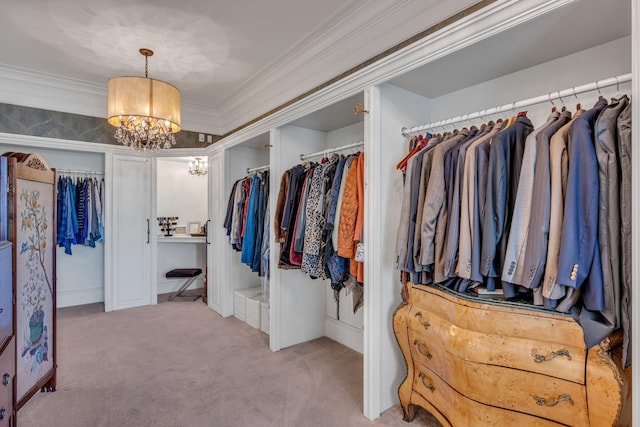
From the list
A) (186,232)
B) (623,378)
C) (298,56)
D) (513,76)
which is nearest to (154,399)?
(623,378)

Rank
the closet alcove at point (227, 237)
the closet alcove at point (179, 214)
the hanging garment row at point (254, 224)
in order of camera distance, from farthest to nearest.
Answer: the closet alcove at point (179, 214), the closet alcove at point (227, 237), the hanging garment row at point (254, 224)

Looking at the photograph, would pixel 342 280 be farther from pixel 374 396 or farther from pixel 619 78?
pixel 619 78

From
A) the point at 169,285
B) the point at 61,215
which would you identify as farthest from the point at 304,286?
the point at 61,215

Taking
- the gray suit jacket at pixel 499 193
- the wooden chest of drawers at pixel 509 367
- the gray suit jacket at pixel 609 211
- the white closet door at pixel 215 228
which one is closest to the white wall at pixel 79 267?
the white closet door at pixel 215 228

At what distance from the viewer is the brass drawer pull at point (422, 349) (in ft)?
5.67

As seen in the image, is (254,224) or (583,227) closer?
(583,227)

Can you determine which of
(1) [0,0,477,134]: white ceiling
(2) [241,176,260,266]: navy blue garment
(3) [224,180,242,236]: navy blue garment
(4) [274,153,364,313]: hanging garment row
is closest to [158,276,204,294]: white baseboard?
(3) [224,180,242,236]: navy blue garment

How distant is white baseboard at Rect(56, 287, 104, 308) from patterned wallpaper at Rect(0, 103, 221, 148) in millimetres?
1943

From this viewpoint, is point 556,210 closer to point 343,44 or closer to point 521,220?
point 521,220

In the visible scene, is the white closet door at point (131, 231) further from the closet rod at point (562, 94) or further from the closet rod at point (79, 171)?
the closet rod at point (562, 94)

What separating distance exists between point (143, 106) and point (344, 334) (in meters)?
2.51

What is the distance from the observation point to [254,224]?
333cm

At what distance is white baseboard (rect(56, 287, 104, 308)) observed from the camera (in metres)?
4.21

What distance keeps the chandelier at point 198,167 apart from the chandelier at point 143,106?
2.51 metres
